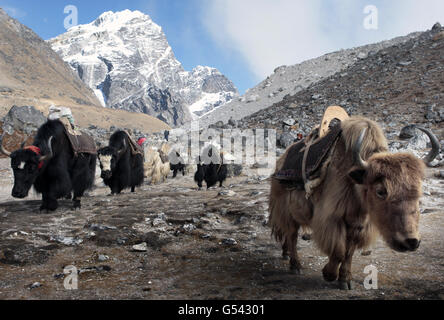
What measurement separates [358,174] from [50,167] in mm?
4620

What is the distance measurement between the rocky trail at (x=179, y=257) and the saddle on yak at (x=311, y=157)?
820 mm

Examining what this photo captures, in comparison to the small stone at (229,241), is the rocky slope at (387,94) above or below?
above

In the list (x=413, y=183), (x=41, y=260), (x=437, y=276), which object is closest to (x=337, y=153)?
(x=413, y=183)

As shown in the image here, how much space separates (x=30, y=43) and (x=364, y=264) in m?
94.5

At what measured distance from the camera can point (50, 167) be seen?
202 inches

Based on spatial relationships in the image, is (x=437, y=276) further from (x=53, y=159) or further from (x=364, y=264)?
(x=53, y=159)

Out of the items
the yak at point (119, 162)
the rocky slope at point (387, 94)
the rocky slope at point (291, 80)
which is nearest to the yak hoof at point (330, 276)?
the yak at point (119, 162)

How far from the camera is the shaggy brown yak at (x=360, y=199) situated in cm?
201

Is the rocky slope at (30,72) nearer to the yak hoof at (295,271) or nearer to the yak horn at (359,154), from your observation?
the yak hoof at (295,271)

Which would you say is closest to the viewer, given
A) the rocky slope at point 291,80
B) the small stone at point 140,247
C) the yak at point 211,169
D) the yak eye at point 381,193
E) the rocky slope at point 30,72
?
the yak eye at point 381,193

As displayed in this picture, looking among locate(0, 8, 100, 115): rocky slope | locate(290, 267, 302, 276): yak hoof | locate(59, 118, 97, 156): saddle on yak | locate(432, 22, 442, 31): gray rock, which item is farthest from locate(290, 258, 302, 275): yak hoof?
locate(0, 8, 100, 115): rocky slope

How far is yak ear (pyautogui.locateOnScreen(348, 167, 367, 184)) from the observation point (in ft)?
7.08

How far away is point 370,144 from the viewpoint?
2.39 m
